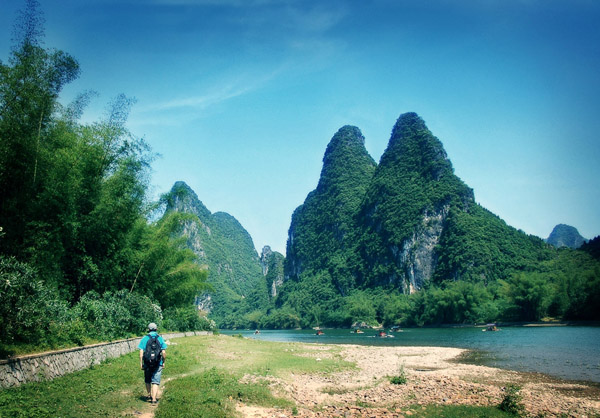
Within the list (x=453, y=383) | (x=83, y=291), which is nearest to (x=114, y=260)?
(x=83, y=291)

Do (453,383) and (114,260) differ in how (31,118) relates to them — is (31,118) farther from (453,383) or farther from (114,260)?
(453,383)

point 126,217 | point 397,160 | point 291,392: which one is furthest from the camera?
point 397,160

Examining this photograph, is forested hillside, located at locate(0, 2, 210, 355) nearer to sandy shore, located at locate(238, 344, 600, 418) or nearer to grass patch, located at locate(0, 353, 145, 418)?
grass patch, located at locate(0, 353, 145, 418)

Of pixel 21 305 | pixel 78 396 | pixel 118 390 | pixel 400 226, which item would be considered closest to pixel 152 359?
pixel 78 396

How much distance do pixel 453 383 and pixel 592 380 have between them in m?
6.72

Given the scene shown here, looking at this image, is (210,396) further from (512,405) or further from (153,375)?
(512,405)

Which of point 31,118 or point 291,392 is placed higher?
point 31,118

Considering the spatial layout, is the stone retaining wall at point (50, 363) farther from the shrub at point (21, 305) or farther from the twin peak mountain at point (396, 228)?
the twin peak mountain at point (396, 228)

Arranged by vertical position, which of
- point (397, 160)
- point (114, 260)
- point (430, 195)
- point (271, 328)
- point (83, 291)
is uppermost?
point (397, 160)

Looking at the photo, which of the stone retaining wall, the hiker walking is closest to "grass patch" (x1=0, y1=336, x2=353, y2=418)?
the stone retaining wall

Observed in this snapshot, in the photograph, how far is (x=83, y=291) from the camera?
1919cm

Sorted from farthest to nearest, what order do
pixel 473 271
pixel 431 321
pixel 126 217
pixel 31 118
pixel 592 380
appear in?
pixel 473 271 → pixel 431 321 → pixel 126 217 → pixel 592 380 → pixel 31 118

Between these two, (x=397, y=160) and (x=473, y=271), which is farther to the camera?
(x=397, y=160)

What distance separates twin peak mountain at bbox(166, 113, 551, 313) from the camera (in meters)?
106
